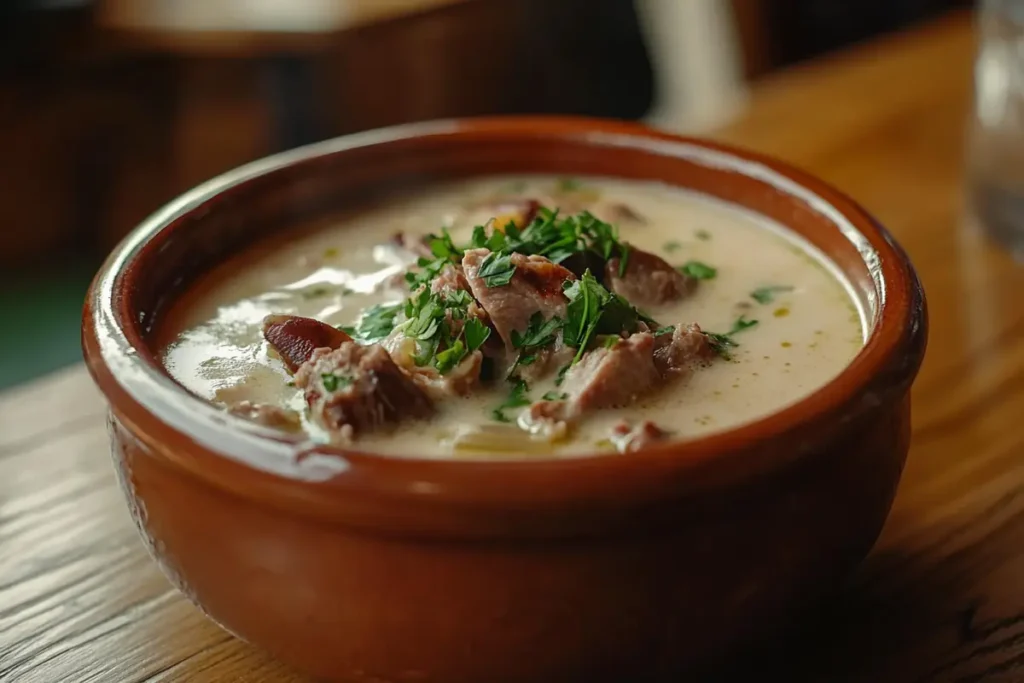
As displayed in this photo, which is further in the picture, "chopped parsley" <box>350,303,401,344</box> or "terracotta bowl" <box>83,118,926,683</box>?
"chopped parsley" <box>350,303,401,344</box>

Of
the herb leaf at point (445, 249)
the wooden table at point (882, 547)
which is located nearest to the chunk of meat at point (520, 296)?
the herb leaf at point (445, 249)

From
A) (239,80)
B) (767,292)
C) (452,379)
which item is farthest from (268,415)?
(239,80)

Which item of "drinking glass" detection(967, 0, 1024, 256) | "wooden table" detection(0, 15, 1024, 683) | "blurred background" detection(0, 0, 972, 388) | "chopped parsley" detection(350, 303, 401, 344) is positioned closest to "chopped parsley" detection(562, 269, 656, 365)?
"chopped parsley" detection(350, 303, 401, 344)

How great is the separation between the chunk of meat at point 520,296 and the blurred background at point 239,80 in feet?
7.33

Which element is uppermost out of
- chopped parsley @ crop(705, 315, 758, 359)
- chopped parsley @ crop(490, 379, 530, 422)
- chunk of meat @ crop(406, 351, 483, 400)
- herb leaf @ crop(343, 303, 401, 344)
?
chunk of meat @ crop(406, 351, 483, 400)

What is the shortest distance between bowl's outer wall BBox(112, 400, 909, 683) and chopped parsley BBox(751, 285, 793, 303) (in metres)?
0.43

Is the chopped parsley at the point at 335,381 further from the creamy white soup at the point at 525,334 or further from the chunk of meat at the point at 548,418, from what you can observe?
the chunk of meat at the point at 548,418

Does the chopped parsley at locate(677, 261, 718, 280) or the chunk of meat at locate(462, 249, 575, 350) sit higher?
the chunk of meat at locate(462, 249, 575, 350)

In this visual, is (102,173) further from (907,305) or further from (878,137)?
(907,305)

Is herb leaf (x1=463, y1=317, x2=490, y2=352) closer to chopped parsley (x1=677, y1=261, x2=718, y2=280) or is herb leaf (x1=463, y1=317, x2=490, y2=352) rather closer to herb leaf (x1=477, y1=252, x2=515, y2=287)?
herb leaf (x1=477, y1=252, x2=515, y2=287)

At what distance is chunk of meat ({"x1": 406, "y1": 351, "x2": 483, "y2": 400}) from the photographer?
4.29ft

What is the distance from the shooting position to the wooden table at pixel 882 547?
4.25ft

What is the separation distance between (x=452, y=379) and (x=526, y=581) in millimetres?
335

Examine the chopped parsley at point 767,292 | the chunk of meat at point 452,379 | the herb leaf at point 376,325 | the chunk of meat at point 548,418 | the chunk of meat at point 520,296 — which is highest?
the chunk of meat at point 520,296
